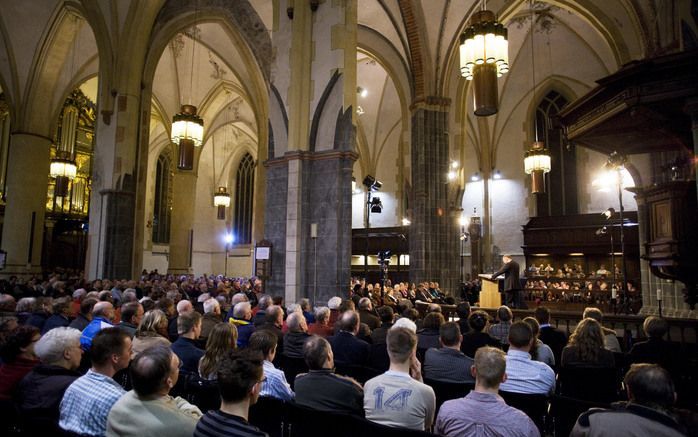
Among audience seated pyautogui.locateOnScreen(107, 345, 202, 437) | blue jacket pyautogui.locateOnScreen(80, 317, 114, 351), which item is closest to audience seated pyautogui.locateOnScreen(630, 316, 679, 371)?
audience seated pyautogui.locateOnScreen(107, 345, 202, 437)

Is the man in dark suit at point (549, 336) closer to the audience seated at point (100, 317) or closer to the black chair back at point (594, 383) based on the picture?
the black chair back at point (594, 383)

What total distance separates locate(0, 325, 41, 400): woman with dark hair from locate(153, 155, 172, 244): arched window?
2468 centimetres

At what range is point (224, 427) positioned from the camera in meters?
1.71

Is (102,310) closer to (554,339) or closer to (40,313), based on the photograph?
(40,313)

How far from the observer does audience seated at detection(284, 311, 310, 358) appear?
3.97 m

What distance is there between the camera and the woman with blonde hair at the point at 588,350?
11.6 ft

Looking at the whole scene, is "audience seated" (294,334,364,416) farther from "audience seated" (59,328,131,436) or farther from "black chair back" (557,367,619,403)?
"black chair back" (557,367,619,403)

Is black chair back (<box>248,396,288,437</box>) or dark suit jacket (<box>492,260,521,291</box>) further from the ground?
dark suit jacket (<box>492,260,521,291</box>)

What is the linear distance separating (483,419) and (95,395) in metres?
1.84

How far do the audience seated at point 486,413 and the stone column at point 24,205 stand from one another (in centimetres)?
1678

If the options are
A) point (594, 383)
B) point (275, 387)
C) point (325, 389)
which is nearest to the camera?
point (325, 389)

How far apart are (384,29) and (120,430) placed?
14.3 m

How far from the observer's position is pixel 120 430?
6.17ft

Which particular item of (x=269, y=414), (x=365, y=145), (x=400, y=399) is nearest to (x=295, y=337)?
(x=269, y=414)
